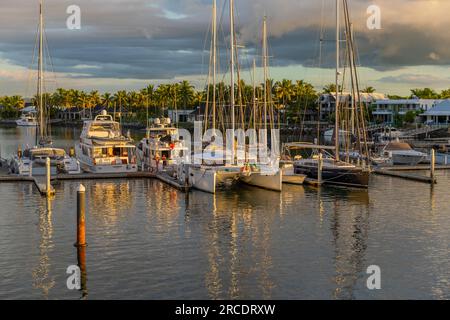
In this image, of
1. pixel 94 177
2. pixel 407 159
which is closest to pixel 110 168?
pixel 94 177

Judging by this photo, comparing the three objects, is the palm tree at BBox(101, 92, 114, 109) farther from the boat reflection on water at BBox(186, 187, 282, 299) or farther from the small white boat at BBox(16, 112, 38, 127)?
the boat reflection on water at BBox(186, 187, 282, 299)

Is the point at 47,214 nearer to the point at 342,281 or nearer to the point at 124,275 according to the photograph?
the point at 124,275

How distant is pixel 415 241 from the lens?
27.3 meters

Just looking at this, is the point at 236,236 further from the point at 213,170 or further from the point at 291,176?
the point at 291,176

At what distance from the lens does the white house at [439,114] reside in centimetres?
11438

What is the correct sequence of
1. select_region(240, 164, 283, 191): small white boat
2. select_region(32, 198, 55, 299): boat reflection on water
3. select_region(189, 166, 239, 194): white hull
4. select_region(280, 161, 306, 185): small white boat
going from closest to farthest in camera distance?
select_region(32, 198, 55, 299): boat reflection on water
select_region(189, 166, 239, 194): white hull
select_region(240, 164, 283, 191): small white boat
select_region(280, 161, 306, 185): small white boat

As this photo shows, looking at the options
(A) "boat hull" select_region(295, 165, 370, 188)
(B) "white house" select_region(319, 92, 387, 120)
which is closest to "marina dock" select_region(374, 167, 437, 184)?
(A) "boat hull" select_region(295, 165, 370, 188)

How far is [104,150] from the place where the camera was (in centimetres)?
5009

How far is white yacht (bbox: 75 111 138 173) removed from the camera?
159 ft

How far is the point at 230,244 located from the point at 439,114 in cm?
9659

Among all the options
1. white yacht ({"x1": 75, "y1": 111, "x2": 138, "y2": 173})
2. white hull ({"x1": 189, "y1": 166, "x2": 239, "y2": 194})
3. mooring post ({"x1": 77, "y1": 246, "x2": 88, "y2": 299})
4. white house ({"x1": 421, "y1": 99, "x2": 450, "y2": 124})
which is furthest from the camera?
white house ({"x1": 421, "y1": 99, "x2": 450, "y2": 124})

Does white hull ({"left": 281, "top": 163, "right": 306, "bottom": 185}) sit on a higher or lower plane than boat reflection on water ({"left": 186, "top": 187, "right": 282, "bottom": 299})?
higher

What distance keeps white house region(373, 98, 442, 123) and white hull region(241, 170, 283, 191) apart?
99.3 meters
